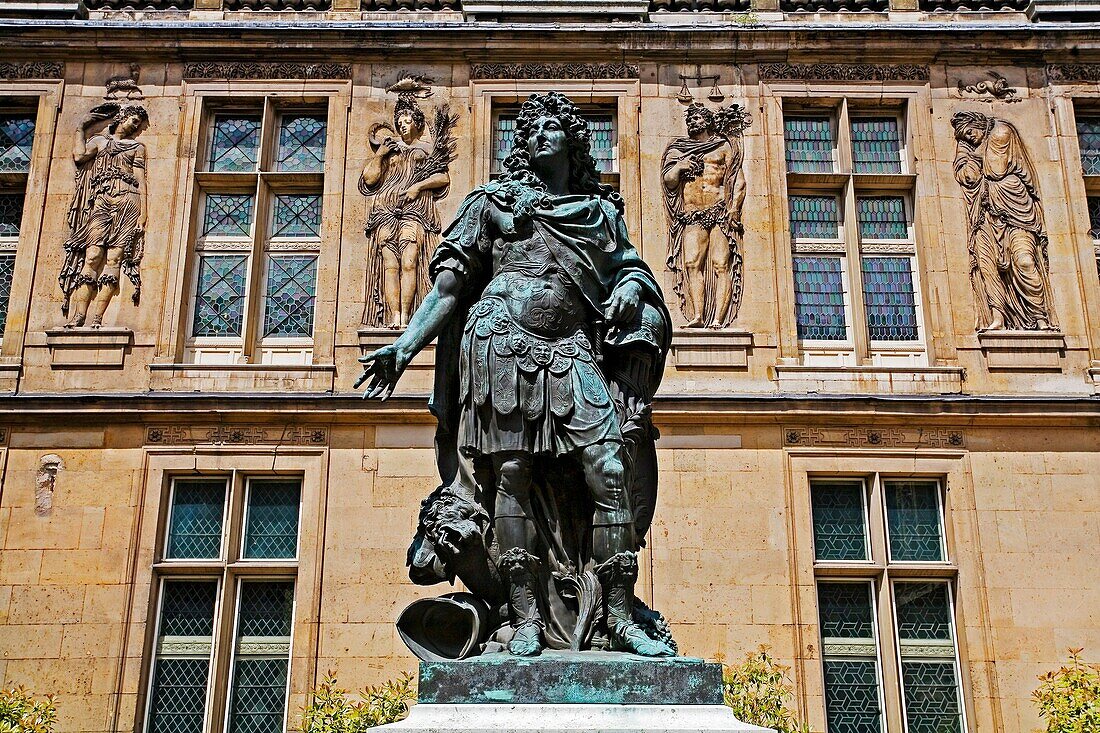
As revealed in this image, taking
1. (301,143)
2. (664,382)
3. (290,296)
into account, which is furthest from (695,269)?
(301,143)

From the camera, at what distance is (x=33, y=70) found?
13.5 metres

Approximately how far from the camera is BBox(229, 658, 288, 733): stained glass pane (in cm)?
1116

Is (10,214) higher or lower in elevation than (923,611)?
higher

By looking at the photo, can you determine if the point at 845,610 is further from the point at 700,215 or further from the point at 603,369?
the point at 603,369

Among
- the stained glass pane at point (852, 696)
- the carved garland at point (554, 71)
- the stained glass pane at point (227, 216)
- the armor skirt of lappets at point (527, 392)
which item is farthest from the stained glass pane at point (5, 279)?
the stained glass pane at point (852, 696)

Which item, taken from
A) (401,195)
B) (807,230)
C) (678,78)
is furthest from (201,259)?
(807,230)

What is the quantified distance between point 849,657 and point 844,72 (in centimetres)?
652

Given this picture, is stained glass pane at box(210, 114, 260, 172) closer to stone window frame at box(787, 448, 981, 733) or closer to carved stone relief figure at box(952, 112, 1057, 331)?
stone window frame at box(787, 448, 981, 733)

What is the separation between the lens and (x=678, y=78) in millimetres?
13469

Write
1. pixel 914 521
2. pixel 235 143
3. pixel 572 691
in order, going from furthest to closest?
1. pixel 235 143
2. pixel 914 521
3. pixel 572 691

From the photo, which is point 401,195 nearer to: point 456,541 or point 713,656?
point 713,656

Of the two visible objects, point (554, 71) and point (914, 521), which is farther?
point (554, 71)

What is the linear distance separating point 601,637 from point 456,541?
747mm

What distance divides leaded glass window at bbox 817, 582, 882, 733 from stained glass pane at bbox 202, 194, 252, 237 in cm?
733
